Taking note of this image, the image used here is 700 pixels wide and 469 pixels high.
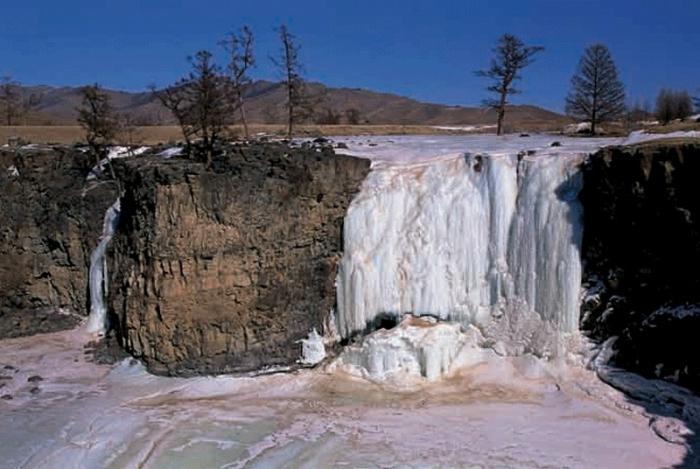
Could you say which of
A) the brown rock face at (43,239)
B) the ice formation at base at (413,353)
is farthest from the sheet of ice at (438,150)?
the brown rock face at (43,239)

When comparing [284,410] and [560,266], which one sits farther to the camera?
[560,266]

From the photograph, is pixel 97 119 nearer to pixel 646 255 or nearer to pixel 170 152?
pixel 170 152

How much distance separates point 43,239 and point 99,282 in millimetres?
2244

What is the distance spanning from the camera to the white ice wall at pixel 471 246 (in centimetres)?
1511

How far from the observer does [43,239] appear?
1941 cm

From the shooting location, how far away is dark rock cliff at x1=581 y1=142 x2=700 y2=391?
43.6 ft

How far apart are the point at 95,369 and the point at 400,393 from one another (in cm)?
726

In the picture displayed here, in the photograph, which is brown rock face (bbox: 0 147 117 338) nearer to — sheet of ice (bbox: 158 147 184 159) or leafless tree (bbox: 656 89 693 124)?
sheet of ice (bbox: 158 147 184 159)

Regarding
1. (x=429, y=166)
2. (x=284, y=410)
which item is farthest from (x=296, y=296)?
(x=429, y=166)

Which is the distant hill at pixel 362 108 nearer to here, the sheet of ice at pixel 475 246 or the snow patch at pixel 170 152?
the snow patch at pixel 170 152

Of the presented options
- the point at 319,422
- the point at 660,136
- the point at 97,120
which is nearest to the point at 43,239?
the point at 97,120

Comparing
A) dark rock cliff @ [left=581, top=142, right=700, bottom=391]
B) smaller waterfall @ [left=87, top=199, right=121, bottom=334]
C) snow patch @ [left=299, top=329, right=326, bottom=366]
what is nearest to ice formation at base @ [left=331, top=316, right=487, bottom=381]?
snow patch @ [left=299, top=329, right=326, bottom=366]

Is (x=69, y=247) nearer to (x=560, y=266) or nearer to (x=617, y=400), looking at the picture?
(x=560, y=266)

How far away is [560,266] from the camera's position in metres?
15.0
